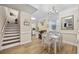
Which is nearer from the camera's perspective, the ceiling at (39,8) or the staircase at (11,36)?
the staircase at (11,36)

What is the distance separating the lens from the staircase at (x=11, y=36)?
198 cm

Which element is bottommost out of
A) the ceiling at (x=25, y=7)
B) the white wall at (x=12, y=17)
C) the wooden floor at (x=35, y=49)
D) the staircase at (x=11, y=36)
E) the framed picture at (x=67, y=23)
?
the wooden floor at (x=35, y=49)

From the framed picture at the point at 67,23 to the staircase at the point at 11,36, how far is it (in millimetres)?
1076

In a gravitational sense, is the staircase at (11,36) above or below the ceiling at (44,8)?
below

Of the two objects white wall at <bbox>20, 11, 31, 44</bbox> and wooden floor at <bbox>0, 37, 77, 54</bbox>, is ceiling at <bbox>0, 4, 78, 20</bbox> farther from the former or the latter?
wooden floor at <bbox>0, 37, 77, 54</bbox>

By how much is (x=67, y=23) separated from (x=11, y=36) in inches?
53.5

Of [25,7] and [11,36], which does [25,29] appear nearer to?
[11,36]

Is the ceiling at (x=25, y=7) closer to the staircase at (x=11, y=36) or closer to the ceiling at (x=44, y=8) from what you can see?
the ceiling at (x=44, y=8)

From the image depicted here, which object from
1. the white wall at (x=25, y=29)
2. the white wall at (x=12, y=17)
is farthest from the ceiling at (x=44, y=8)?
the white wall at (x=12, y=17)

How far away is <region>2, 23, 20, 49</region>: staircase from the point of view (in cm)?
198

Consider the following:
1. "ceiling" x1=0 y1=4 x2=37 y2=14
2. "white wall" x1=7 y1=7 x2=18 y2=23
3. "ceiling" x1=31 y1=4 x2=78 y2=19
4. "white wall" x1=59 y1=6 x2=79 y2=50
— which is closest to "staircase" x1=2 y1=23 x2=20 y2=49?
"white wall" x1=7 y1=7 x2=18 y2=23

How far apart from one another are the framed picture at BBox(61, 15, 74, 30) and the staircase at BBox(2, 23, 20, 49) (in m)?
1.08

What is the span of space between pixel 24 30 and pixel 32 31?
0.20 metres

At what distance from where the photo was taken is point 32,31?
2158 mm
